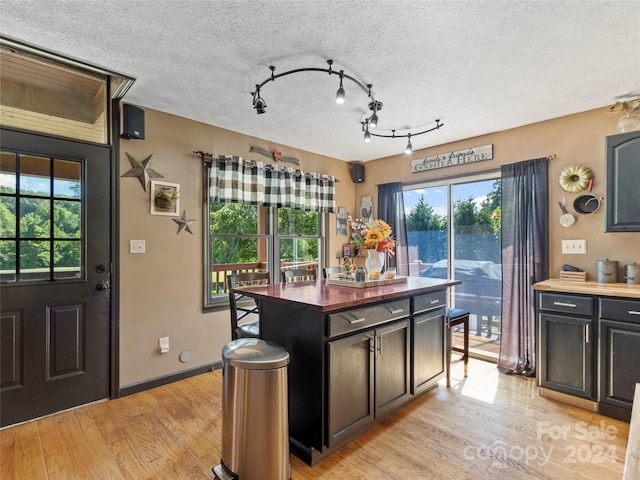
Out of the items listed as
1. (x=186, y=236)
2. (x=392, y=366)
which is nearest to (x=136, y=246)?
(x=186, y=236)

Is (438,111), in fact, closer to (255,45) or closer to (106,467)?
(255,45)

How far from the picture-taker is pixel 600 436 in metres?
2.15

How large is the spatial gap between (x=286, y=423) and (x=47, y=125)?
8.89 feet

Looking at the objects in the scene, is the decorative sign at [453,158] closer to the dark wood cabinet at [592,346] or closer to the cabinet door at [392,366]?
the dark wood cabinet at [592,346]

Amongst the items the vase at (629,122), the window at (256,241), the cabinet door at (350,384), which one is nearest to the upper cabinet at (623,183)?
the vase at (629,122)

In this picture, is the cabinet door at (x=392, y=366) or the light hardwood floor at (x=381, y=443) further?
the cabinet door at (x=392, y=366)

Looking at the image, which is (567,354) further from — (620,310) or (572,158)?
(572,158)

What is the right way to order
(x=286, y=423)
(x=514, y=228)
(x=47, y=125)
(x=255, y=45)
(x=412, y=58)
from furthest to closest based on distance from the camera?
(x=514, y=228) → (x=47, y=125) → (x=412, y=58) → (x=255, y=45) → (x=286, y=423)

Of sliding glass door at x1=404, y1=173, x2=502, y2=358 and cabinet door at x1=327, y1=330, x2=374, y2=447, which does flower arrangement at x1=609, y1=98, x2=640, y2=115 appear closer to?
sliding glass door at x1=404, y1=173, x2=502, y2=358

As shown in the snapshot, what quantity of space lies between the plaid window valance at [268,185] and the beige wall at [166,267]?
→ 17 centimetres

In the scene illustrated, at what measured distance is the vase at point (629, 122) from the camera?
8.69 ft

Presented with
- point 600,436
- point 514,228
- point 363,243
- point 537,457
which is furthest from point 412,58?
point 600,436

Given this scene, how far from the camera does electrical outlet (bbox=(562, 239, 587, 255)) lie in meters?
2.95

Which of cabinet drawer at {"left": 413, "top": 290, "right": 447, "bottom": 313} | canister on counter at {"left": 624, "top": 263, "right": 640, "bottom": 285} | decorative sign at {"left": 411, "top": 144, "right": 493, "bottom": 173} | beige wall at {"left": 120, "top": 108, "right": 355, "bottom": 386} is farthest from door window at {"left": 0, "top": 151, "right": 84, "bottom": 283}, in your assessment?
canister on counter at {"left": 624, "top": 263, "right": 640, "bottom": 285}
